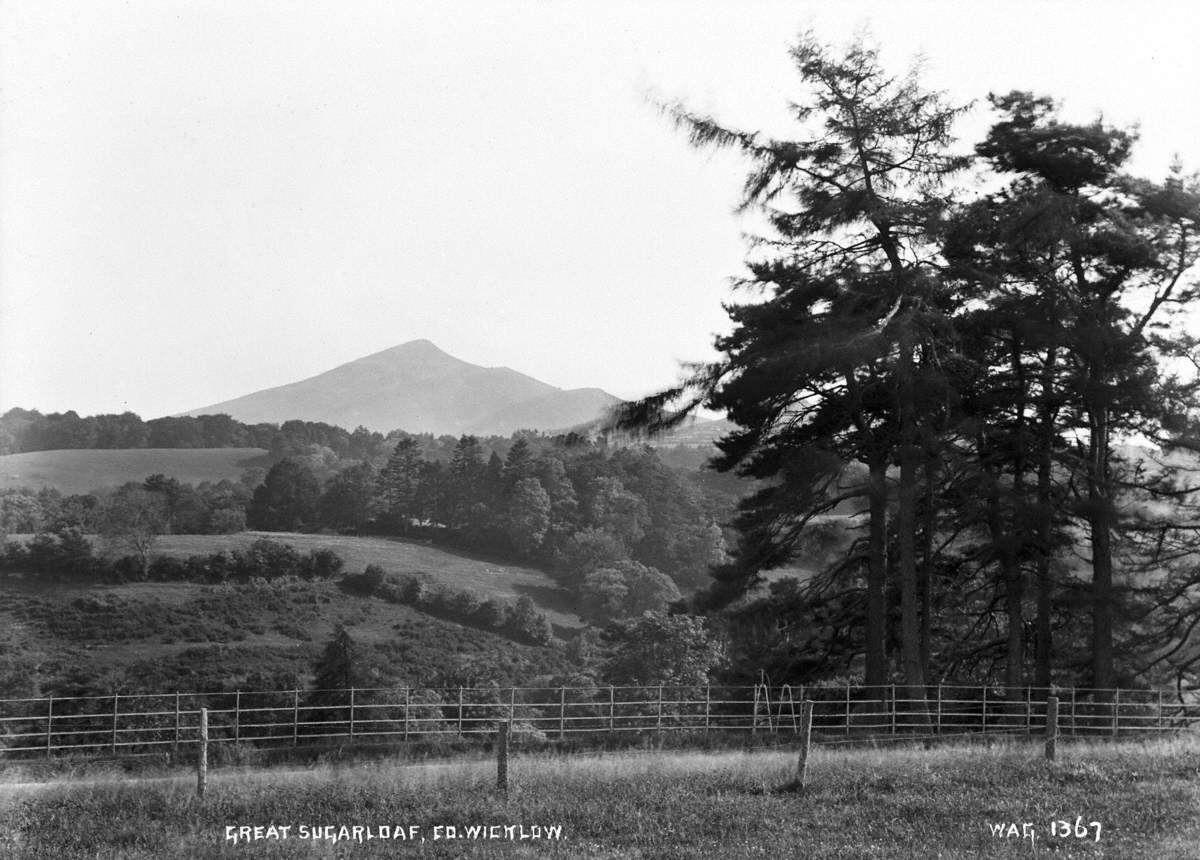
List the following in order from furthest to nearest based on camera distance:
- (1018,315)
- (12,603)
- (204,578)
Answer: (204,578) < (12,603) < (1018,315)

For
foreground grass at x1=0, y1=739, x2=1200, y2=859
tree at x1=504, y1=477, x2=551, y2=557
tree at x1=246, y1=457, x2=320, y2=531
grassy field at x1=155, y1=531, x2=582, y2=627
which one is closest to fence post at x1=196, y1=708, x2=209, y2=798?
foreground grass at x1=0, y1=739, x2=1200, y2=859

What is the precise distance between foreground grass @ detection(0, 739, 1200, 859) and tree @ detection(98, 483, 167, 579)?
82.7 metres

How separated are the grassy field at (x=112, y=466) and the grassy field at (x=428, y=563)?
56.1 feet

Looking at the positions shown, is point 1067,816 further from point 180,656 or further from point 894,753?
point 180,656

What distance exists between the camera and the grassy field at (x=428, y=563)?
100562mm

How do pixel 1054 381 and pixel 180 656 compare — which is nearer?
pixel 1054 381

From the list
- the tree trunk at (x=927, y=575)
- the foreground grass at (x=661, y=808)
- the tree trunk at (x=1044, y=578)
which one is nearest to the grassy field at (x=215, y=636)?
the tree trunk at (x=927, y=575)

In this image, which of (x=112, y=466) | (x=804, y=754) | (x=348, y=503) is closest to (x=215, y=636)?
(x=348, y=503)

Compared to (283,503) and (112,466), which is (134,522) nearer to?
(283,503)

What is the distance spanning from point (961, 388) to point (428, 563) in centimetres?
8159

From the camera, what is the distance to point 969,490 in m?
29.2

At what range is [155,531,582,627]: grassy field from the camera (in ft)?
330

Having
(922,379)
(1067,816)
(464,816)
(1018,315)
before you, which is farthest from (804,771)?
(1018,315)

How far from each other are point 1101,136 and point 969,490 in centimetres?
914
